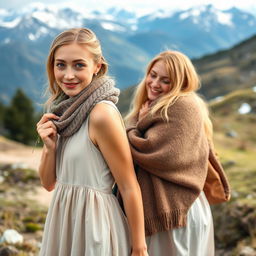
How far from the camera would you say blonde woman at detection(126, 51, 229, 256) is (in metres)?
2.68

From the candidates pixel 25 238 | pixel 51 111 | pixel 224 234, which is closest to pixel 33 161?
pixel 25 238

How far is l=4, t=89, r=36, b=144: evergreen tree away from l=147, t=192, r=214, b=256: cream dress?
113 feet

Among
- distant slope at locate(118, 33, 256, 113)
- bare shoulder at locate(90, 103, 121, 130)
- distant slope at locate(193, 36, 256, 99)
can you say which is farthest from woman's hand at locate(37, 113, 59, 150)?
distant slope at locate(193, 36, 256, 99)

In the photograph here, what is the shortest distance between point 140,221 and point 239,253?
280 centimetres

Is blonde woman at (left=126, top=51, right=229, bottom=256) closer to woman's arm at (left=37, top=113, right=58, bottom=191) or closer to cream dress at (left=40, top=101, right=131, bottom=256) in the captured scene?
cream dress at (left=40, top=101, right=131, bottom=256)

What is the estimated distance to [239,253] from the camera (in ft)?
15.7

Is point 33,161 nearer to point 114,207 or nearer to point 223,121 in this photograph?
point 223,121

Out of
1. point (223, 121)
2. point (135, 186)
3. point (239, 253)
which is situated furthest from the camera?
point (223, 121)

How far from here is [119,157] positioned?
2.37 metres

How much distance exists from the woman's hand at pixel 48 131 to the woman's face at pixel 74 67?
0.71ft

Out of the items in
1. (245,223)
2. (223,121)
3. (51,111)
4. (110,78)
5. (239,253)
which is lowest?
(239,253)

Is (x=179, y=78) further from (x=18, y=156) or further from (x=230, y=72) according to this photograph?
(x=230, y=72)

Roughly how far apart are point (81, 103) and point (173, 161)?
731mm

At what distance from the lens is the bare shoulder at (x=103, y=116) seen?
7.61 feet
